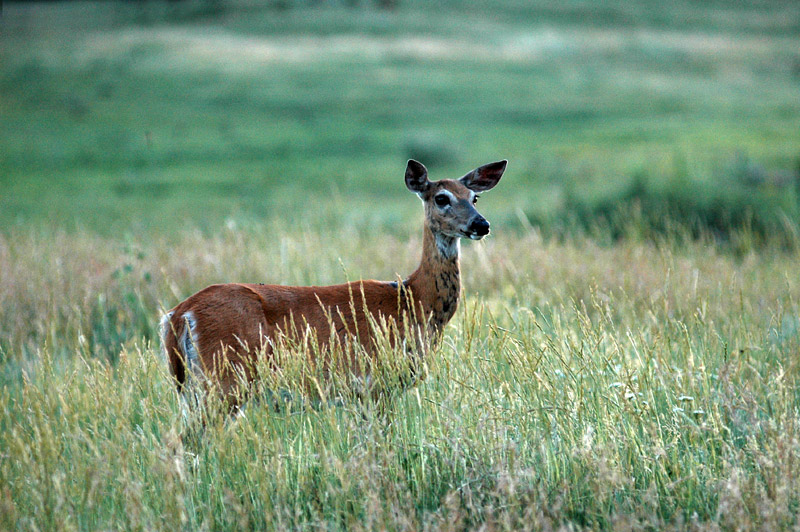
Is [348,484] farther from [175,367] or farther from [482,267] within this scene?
[482,267]

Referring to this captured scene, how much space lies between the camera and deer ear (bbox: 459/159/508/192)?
265 inches

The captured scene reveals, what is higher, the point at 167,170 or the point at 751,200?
the point at 751,200

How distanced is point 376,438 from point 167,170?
943 inches

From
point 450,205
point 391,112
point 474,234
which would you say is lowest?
point 391,112

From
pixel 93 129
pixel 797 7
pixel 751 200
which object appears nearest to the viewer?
pixel 751 200

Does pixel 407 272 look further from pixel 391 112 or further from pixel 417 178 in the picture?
pixel 391 112

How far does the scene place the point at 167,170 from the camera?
27891 millimetres

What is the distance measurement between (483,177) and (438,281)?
1018 mm

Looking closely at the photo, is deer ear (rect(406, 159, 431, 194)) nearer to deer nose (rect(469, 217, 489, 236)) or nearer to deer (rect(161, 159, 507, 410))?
deer (rect(161, 159, 507, 410))

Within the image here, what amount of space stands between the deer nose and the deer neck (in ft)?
1.03

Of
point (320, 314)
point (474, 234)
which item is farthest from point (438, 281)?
point (320, 314)

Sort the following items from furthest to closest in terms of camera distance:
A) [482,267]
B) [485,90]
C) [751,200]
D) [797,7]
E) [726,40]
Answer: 1. [797,7]
2. [726,40]
3. [485,90]
4. [751,200]
5. [482,267]

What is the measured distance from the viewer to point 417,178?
21.6ft

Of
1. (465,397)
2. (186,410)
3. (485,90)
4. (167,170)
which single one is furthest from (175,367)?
(485,90)
